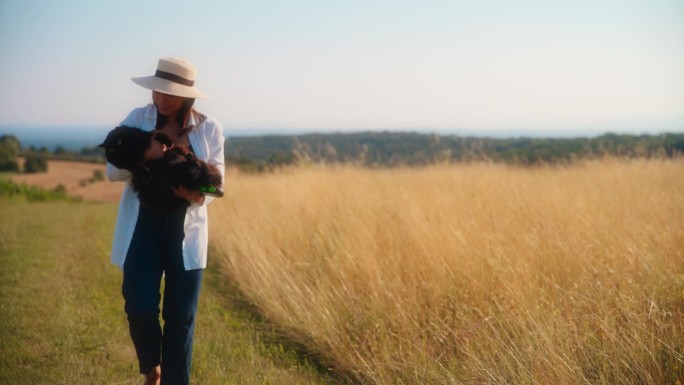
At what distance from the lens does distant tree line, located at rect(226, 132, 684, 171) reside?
11.2 m

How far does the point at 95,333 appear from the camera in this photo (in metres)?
4.75

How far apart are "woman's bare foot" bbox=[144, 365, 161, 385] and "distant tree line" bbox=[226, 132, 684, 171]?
7713mm

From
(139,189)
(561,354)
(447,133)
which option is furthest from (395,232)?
(447,133)

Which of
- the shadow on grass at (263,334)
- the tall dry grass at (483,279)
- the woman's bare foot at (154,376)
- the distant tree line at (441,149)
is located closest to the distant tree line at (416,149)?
the distant tree line at (441,149)

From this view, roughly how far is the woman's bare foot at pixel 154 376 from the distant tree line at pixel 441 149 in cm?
771

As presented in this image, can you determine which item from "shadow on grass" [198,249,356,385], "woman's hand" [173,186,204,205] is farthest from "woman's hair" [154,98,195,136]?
"shadow on grass" [198,249,356,385]

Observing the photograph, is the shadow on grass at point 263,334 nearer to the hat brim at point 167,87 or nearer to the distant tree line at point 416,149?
the hat brim at point 167,87

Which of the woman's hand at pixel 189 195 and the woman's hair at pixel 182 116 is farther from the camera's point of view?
the woman's hair at pixel 182 116

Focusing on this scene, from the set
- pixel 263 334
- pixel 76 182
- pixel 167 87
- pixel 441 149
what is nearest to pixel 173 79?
pixel 167 87

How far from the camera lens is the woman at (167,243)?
3061 millimetres

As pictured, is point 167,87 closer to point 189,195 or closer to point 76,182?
point 189,195

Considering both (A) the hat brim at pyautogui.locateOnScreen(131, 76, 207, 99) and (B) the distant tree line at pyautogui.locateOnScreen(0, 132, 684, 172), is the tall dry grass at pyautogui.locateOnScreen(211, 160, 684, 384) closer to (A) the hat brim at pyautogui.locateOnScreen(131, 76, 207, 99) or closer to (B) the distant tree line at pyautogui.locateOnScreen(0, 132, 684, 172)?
(A) the hat brim at pyautogui.locateOnScreen(131, 76, 207, 99)

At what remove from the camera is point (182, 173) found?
298cm

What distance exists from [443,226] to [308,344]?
180 centimetres
